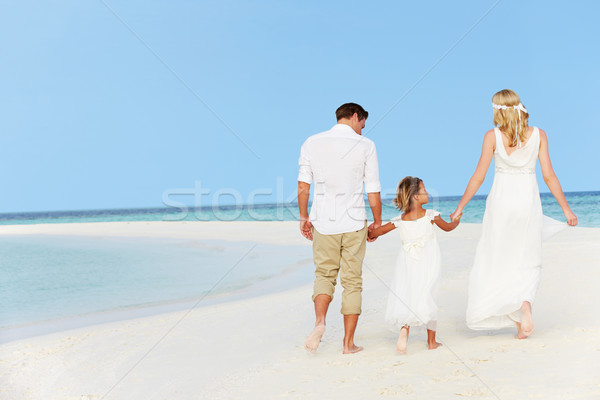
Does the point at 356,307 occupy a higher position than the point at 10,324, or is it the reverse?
the point at 356,307

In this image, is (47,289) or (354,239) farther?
(47,289)

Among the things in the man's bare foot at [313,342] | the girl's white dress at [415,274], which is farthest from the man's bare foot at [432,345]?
the man's bare foot at [313,342]

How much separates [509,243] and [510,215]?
0.73 ft

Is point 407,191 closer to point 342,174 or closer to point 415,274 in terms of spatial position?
point 342,174

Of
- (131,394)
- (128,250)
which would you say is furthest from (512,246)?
(128,250)

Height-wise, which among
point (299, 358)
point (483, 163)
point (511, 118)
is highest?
point (511, 118)

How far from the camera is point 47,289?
8.80 m

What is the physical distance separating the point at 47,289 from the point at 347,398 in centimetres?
728

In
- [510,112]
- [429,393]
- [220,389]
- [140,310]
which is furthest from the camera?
[140,310]

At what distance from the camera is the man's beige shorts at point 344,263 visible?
13.4 feet

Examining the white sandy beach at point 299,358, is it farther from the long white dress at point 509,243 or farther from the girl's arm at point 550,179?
the girl's arm at point 550,179

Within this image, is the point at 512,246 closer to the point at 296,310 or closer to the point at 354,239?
the point at 354,239

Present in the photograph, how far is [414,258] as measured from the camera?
4148 mm

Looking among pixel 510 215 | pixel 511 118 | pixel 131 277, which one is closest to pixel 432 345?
pixel 510 215
